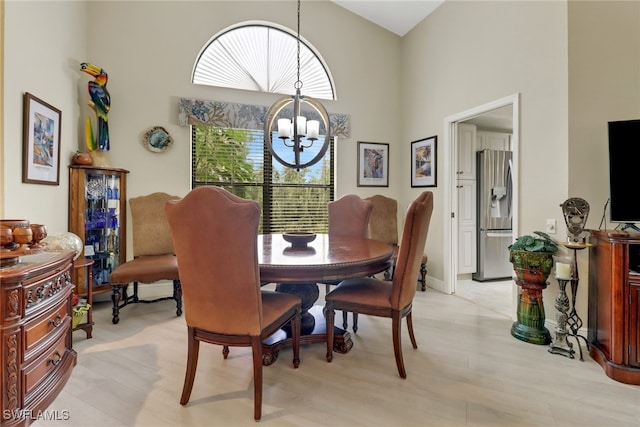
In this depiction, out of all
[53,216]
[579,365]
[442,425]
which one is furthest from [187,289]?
[579,365]

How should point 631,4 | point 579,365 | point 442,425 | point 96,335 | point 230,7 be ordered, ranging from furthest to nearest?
point 230,7, point 96,335, point 631,4, point 579,365, point 442,425

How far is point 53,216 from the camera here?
2.72m

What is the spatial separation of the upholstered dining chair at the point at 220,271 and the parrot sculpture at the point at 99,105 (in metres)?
2.31

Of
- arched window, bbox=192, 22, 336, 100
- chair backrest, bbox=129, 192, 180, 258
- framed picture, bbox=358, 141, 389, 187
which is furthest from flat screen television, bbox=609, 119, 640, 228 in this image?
chair backrest, bbox=129, 192, 180, 258

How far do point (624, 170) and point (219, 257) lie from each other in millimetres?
2705

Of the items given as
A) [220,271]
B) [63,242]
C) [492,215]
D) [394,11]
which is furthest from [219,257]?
[492,215]

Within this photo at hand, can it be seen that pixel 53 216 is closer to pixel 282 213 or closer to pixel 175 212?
pixel 175 212

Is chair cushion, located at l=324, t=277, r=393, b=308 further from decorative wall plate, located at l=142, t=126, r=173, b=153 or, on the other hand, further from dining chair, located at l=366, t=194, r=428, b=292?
decorative wall plate, located at l=142, t=126, r=173, b=153

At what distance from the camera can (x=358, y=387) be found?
189 centimetres

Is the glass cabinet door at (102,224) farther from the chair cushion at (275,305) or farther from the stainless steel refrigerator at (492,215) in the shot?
the stainless steel refrigerator at (492,215)

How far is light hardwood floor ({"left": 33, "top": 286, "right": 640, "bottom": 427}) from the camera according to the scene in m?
1.62

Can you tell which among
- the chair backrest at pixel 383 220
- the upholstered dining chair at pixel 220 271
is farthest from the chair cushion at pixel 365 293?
the chair backrest at pixel 383 220

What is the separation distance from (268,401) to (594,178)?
2816 millimetres

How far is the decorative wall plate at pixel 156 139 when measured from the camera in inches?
142
